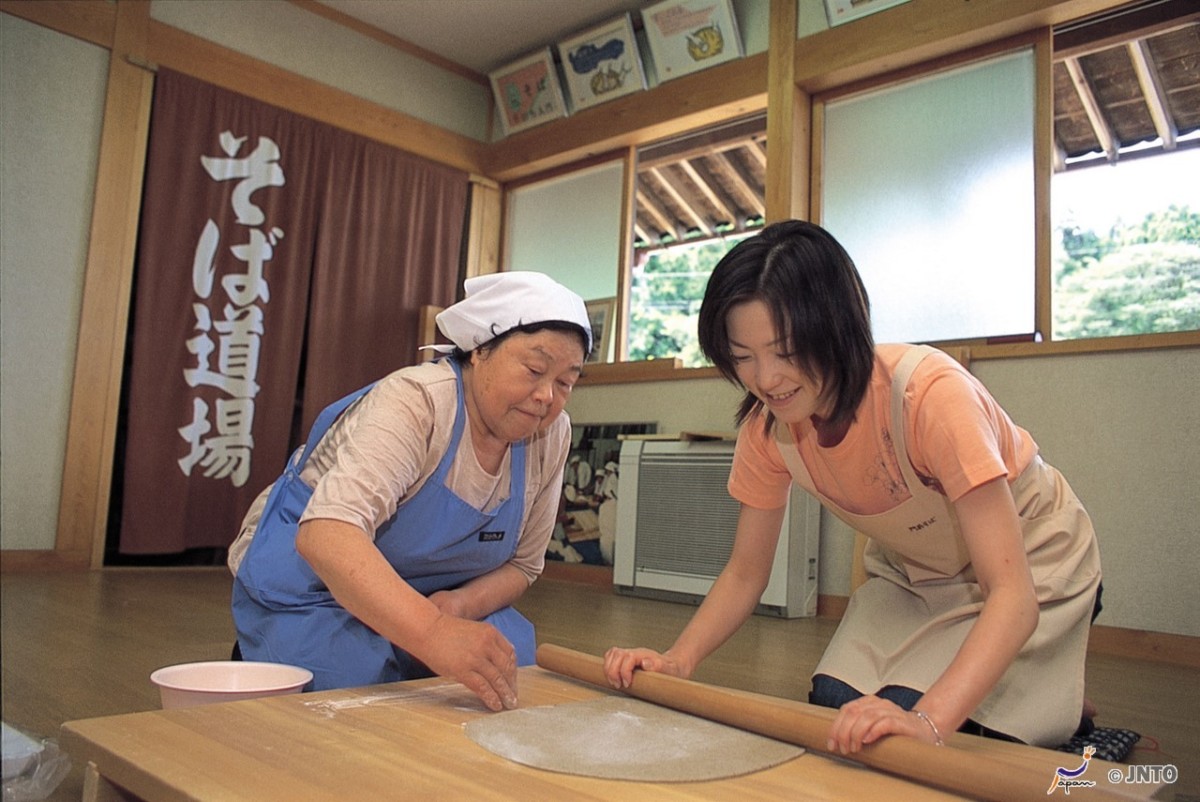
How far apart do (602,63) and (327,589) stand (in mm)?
3722

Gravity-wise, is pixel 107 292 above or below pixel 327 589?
above

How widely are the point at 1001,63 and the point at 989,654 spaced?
2993 millimetres

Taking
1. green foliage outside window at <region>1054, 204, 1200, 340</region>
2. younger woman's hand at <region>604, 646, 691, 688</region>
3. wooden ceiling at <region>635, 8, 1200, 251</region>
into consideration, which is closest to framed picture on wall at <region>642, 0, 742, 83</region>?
wooden ceiling at <region>635, 8, 1200, 251</region>

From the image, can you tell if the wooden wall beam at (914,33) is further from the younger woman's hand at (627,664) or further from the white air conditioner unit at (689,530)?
the younger woman's hand at (627,664)

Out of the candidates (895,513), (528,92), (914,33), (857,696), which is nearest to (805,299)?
(895,513)

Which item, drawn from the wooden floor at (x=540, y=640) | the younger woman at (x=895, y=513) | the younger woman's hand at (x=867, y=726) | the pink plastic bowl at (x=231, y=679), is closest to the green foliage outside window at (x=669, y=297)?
the wooden floor at (x=540, y=640)

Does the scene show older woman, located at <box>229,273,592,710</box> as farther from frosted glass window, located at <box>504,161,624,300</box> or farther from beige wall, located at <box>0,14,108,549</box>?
frosted glass window, located at <box>504,161,624,300</box>

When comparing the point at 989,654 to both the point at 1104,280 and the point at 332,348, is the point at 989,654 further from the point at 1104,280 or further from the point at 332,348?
the point at 332,348

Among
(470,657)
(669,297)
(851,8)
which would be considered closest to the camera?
(470,657)

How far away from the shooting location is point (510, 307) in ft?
4.21

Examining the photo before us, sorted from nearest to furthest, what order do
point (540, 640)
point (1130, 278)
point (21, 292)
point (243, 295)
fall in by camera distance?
1. point (21, 292)
2. point (540, 640)
3. point (1130, 278)
4. point (243, 295)

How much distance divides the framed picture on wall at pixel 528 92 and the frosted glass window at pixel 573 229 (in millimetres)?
348

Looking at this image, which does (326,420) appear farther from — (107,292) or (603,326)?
(603,326)

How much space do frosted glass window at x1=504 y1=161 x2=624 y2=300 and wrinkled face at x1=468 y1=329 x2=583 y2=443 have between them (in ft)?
10.8
